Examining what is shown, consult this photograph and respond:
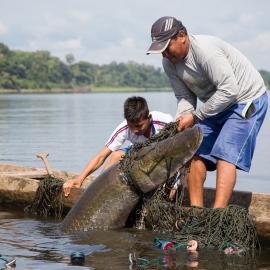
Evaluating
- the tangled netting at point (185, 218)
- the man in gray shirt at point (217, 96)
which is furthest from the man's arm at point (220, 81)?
the tangled netting at point (185, 218)

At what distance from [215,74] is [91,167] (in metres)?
2.47

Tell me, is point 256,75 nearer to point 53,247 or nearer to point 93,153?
point 53,247

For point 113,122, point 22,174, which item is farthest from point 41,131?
point 22,174

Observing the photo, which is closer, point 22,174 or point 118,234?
point 118,234

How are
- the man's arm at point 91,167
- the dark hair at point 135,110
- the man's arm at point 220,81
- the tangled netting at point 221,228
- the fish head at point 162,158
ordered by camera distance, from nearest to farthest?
1. the man's arm at point 220,81
2. the tangled netting at point 221,228
3. the fish head at point 162,158
4. the dark hair at point 135,110
5. the man's arm at point 91,167

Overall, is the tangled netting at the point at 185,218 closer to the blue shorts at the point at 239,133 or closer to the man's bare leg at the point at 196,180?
the man's bare leg at the point at 196,180

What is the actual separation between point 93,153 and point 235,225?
14.7 meters

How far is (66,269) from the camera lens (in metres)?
7.49

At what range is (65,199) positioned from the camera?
10.1 metres

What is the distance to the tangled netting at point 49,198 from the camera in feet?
33.7

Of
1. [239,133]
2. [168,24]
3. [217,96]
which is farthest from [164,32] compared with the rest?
[239,133]

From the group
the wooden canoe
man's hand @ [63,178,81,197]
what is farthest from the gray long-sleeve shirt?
man's hand @ [63,178,81,197]

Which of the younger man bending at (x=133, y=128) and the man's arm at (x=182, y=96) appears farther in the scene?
the younger man bending at (x=133, y=128)

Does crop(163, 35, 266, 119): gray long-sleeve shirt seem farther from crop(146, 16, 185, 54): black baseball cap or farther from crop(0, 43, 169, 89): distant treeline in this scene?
crop(0, 43, 169, 89): distant treeline
